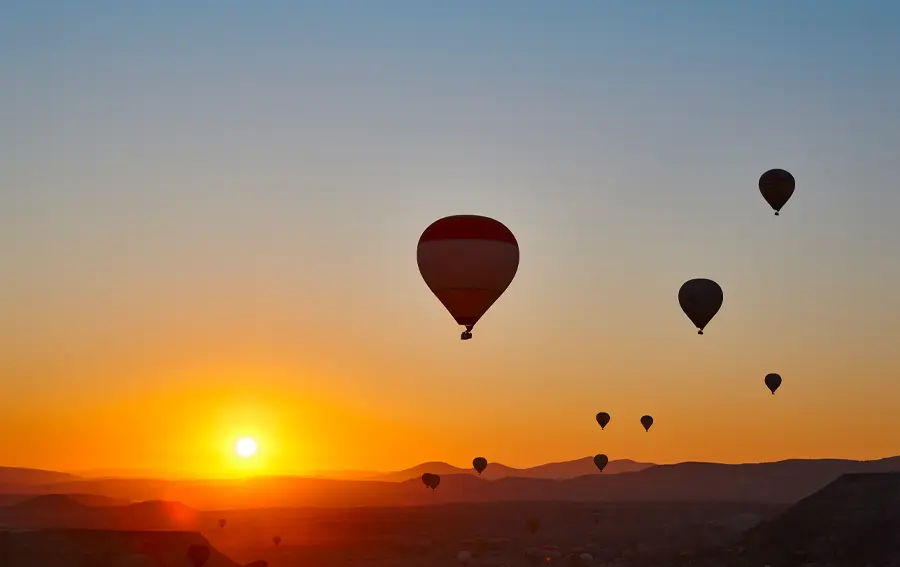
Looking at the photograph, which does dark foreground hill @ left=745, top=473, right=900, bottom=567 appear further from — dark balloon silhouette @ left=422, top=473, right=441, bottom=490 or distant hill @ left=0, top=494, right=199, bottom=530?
distant hill @ left=0, top=494, right=199, bottom=530

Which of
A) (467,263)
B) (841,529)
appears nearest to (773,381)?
(841,529)

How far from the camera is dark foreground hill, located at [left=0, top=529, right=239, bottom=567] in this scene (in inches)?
3278

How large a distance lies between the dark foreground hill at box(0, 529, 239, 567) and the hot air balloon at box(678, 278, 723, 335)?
45962mm

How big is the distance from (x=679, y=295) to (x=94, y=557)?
46582mm

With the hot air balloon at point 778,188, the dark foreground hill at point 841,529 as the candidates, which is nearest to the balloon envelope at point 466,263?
the hot air balloon at point 778,188

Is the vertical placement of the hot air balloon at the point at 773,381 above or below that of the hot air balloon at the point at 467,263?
above

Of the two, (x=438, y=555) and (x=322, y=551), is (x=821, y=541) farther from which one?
(x=322, y=551)

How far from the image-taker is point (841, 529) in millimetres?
78438

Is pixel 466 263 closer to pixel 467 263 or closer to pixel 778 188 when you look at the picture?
pixel 467 263

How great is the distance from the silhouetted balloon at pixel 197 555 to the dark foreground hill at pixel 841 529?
140ft

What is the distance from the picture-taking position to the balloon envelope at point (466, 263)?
1993 inches

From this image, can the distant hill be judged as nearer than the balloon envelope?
No

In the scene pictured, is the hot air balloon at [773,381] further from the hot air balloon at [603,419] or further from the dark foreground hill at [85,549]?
the dark foreground hill at [85,549]

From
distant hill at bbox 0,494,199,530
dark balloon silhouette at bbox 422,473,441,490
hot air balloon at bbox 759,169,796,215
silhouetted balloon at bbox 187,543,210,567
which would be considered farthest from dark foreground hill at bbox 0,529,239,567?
distant hill at bbox 0,494,199,530
